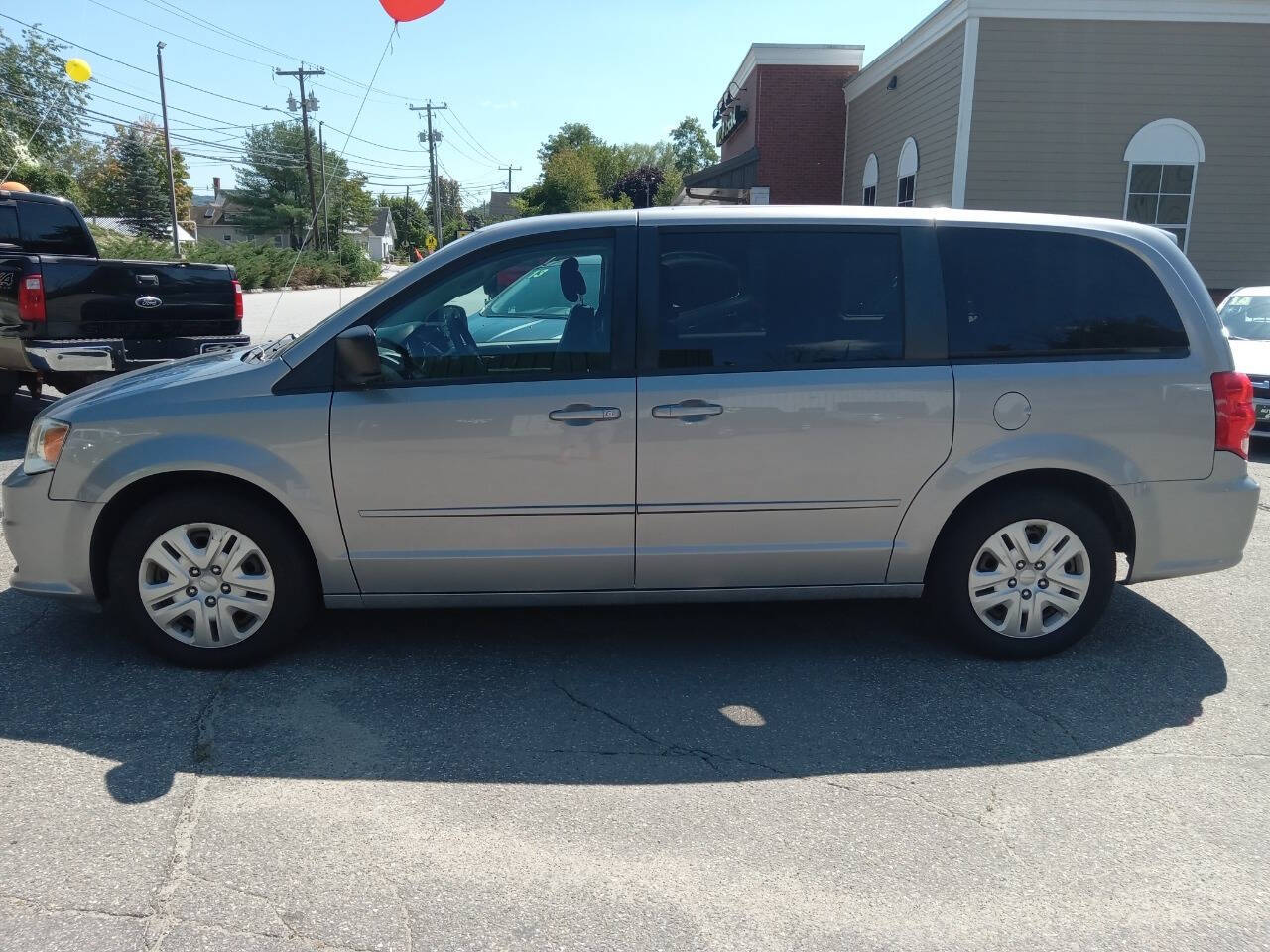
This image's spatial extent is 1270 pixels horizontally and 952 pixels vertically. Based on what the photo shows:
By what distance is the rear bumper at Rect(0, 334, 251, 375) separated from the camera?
7.89m

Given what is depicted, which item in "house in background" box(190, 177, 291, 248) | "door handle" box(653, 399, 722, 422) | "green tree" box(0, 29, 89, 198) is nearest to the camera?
"door handle" box(653, 399, 722, 422)

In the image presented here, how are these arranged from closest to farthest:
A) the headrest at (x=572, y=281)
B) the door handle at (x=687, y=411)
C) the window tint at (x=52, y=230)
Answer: the door handle at (x=687, y=411) < the headrest at (x=572, y=281) < the window tint at (x=52, y=230)

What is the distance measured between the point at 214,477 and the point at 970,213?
3451mm

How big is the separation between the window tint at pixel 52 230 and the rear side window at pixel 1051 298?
31.5 feet

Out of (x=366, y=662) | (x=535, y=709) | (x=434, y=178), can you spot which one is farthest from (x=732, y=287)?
(x=434, y=178)

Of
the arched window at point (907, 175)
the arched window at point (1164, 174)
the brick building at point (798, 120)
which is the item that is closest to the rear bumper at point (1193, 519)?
the arched window at point (1164, 174)

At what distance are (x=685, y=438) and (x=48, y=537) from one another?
2.67 meters

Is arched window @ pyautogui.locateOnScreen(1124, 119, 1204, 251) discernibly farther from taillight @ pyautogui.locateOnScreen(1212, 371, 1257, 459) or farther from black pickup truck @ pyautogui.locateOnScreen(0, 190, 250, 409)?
black pickup truck @ pyautogui.locateOnScreen(0, 190, 250, 409)

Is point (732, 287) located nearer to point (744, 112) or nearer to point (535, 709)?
point (535, 709)

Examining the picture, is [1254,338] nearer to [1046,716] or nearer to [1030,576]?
[1030,576]

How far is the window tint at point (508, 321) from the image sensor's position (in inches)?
162

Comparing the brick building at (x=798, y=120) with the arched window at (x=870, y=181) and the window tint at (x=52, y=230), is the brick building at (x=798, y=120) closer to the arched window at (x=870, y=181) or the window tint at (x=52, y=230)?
the arched window at (x=870, y=181)

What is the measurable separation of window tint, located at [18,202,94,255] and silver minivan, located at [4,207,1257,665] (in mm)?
7274

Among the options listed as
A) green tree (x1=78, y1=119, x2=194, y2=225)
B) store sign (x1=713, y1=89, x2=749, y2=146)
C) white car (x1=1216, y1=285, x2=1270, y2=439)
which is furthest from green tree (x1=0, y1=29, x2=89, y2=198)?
white car (x1=1216, y1=285, x2=1270, y2=439)
